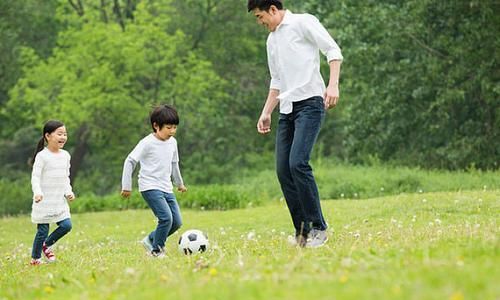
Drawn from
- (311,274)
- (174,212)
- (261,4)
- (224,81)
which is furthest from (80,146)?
(311,274)

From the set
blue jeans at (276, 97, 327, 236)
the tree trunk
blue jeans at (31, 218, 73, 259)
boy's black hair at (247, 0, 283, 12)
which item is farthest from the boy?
the tree trunk

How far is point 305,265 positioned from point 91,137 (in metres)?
32.3

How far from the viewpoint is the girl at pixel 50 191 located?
9.69m

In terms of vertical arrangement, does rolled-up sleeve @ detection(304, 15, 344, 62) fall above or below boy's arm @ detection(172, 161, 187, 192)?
above

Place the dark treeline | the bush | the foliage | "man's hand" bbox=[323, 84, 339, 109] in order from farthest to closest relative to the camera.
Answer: the bush < the dark treeline < the foliage < "man's hand" bbox=[323, 84, 339, 109]

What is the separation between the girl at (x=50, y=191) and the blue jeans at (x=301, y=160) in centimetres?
286

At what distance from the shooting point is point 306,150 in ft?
26.3

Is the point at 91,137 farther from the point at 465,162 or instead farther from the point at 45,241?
the point at 45,241

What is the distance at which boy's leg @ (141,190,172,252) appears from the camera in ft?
30.3

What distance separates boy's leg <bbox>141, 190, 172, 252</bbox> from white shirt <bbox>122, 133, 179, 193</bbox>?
0.08 metres

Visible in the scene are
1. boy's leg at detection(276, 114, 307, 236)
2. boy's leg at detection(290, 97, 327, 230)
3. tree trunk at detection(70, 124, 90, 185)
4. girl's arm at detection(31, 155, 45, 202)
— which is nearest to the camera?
boy's leg at detection(290, 97, 327, 230)

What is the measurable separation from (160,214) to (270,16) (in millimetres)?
2595

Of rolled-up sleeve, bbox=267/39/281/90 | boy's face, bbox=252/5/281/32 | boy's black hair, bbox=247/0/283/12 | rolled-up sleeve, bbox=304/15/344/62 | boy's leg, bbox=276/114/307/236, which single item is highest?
boy's black hair, bbox=247/0/283/12

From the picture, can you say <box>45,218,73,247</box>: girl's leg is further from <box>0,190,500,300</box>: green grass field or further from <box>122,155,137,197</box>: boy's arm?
<box>122,155,137,197</box>: boy's arm
